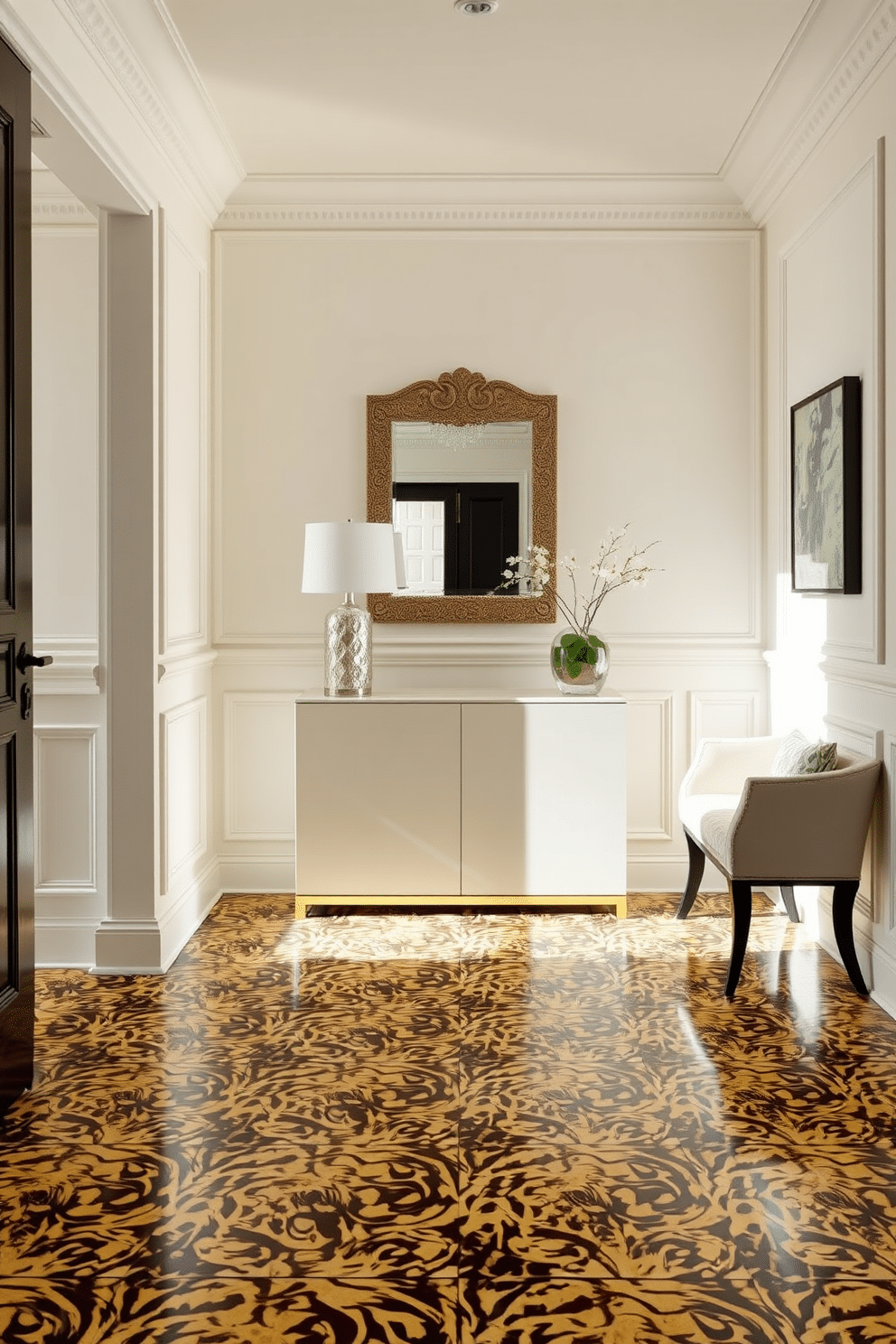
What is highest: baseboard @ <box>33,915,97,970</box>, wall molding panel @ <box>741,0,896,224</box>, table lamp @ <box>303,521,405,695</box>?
wall molding panel @ <box>741,0,896,224</box>

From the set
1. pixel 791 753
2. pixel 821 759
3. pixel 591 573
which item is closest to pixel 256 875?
pixel 591 573

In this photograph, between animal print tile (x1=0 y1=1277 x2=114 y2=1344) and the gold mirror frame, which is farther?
the gold mirror frame

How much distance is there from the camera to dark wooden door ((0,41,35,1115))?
2.79 metres

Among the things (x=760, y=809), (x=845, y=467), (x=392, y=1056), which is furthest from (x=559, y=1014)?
(x=845, y=467)

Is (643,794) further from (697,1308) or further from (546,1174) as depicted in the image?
(697,1308)

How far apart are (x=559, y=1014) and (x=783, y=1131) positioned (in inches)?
36.3

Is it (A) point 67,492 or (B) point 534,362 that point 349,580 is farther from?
(B) point 534,362

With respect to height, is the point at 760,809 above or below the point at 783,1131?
above

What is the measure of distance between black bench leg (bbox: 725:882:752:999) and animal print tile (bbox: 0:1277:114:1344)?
7.18 feet

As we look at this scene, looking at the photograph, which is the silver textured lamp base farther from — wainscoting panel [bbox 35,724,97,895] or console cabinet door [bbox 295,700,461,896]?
wainscoting panel [bbox 35,724,97,895]

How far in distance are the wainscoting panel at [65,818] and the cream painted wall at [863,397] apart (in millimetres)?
2641

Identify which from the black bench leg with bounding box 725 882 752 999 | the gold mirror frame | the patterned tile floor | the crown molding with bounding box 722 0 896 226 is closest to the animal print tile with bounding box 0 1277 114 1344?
the patterned tile floor

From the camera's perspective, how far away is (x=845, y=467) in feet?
12.7

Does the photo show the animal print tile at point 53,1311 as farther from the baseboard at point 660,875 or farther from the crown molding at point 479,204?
the crown molding at point 479,204
